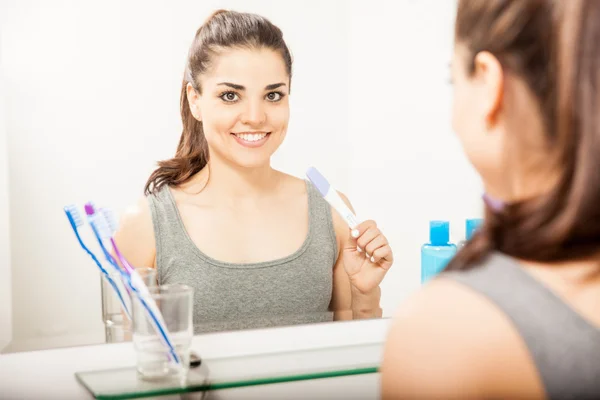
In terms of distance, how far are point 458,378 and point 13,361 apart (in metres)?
0.49

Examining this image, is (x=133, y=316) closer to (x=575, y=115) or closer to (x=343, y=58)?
(x=575, y=115)

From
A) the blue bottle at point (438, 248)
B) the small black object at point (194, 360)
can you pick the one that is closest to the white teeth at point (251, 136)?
the blue bottle at point (438, 248)

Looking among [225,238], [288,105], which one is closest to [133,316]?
[225,238]

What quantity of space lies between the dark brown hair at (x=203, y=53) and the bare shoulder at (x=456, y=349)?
0.60 meters

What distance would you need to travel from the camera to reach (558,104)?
298 millimetres

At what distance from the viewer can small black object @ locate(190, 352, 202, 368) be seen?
569 millimetres

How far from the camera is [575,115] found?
293 millimetres

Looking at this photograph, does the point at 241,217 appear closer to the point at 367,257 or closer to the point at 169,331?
the point at 367,257

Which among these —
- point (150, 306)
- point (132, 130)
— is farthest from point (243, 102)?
point (150, 306)

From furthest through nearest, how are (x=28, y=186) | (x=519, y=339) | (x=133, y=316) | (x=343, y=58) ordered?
(x=343, y=58)
(x=28, y=186)
(x=133, y=316)
(x=519, y=339)

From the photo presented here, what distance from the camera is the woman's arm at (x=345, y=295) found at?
30.4 inches

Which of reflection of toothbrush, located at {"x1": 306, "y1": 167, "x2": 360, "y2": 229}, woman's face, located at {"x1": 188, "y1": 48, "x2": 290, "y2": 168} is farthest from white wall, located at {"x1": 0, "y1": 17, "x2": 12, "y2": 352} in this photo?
reflection of toothbrush, located at {"x1": 306, "y1": 167, "x2": 360, "y2": 229}

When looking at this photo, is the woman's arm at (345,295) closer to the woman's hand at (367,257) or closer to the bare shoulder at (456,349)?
the woman's hand at (367,257)

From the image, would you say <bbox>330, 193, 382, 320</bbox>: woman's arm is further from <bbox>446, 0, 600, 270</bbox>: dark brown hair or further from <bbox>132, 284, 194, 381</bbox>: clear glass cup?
<bbox>446, 0, 600, 270</bbox>: dark brown hair
